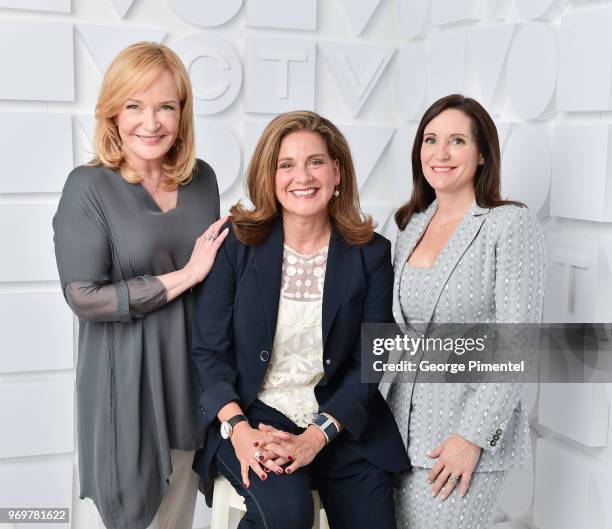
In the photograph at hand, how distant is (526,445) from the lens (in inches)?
90.5

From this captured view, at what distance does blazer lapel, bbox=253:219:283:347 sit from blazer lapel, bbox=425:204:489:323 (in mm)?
456

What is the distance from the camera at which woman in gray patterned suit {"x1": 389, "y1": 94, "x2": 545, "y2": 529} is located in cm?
222

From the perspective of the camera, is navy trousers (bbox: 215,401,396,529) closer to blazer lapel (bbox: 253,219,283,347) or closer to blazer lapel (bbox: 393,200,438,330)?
blazer lapel (bbox: 253,219,283,347)

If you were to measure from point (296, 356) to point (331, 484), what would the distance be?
389mm

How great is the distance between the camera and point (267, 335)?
2.31m

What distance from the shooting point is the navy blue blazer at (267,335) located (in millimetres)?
2311

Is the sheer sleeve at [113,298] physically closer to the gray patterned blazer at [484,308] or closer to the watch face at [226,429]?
the watch face at [226,429]

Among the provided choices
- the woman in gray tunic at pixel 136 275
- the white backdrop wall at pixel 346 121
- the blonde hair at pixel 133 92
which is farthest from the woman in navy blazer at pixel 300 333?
the white backdrop wall at pixel 346 121

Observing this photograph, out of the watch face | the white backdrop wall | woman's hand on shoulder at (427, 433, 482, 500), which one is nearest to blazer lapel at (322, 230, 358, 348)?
the watch face

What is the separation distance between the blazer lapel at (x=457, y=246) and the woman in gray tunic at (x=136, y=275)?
0.66 meters

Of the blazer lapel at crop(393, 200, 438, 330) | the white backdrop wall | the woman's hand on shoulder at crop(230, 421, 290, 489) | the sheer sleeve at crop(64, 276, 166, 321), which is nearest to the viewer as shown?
the woman's hand on shoulder at crop(230, 421, 290, 489)

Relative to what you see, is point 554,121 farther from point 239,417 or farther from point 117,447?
point 117,447

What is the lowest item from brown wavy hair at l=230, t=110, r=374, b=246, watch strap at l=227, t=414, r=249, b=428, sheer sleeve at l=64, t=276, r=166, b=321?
watch strap at l=227, t=414, r=249, b=428

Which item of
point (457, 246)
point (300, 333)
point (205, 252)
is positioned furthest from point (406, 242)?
point (205, 252)
